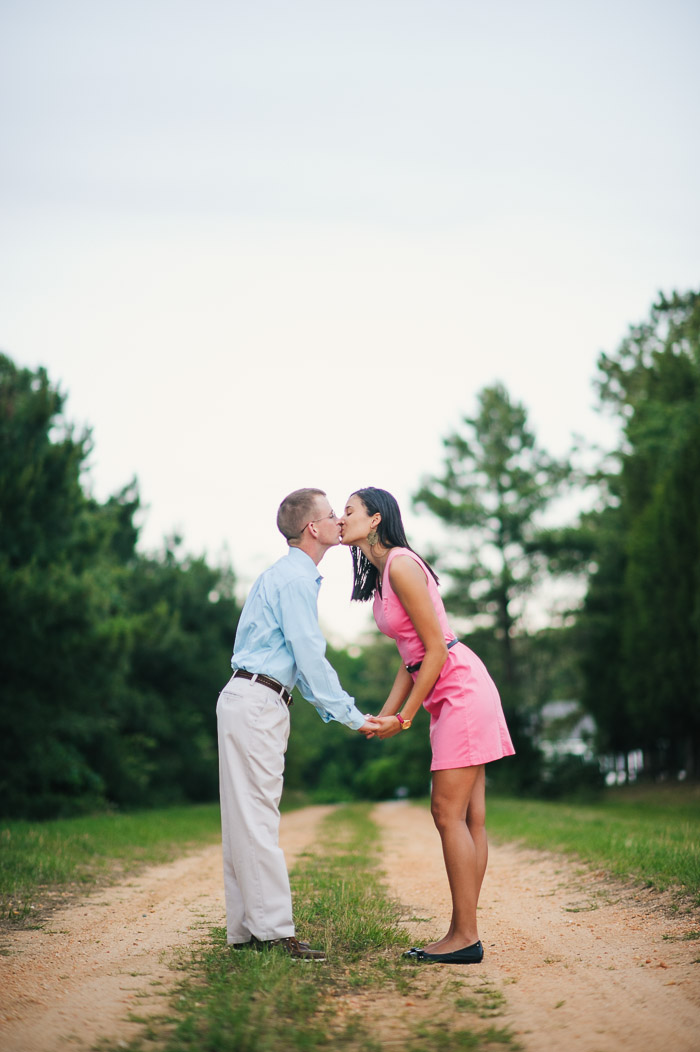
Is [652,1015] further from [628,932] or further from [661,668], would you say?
[661,668]

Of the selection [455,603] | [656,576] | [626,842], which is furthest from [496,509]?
[626,842]

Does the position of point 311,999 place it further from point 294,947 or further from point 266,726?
point 266,726

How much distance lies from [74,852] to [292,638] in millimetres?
6787

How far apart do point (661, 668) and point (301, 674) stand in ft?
76.6

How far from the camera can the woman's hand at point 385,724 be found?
5.03 metres

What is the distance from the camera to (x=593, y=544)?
36969mm

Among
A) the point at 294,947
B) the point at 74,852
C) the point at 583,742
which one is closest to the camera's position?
the point at 294,947

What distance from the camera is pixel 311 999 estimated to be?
3.67 m

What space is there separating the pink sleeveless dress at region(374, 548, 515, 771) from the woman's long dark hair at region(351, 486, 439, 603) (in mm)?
111

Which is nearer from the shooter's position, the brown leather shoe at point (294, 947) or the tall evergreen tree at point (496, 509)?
the brown leather shoe at point (294, 947)

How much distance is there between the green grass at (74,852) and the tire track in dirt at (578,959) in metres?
2.80

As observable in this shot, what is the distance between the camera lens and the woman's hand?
16.5ft

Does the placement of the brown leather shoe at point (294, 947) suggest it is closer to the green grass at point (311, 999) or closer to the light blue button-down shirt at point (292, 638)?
the green grass at point (311, 999)

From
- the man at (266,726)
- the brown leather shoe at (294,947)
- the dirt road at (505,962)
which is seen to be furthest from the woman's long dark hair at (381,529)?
the dirt road at (505,962)
